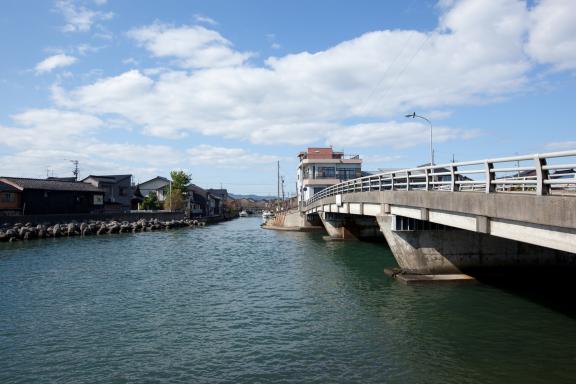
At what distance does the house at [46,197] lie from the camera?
202ft

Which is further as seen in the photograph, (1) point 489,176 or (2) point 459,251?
(2) point 459,251

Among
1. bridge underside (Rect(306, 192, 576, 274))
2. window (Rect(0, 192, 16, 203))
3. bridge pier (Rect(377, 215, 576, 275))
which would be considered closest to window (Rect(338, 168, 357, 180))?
window (Rect(0, 192, 16, 203))

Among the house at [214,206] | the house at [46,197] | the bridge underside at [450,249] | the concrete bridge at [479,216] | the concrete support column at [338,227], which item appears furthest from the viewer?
the house at [214,206]

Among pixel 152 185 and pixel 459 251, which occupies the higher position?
pixel 152 185

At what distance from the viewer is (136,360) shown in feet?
41.6

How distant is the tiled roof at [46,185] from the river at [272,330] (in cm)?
4185

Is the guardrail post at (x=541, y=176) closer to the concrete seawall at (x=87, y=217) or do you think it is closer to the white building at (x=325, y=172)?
the concrete seawall at (x=87, y=217)

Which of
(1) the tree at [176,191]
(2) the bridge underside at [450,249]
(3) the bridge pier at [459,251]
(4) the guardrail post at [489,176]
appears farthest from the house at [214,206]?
(4) the guardrail post at [489,176]

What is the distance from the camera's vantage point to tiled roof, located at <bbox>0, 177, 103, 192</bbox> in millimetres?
62525

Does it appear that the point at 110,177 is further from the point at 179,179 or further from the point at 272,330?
the point at 272,330

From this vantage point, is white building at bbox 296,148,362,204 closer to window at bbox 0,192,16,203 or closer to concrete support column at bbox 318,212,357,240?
concrete support column at bbox 318,212,357,240

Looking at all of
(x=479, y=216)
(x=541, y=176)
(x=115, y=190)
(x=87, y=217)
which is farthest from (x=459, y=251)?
(x=115, y=190)

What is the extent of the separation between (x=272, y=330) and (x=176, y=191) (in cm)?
8860

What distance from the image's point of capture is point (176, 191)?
100062 millimetres
